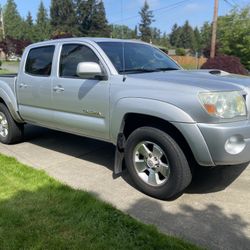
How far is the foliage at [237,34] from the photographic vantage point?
32750 mm

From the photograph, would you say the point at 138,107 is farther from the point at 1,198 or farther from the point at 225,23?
the point at 225,23

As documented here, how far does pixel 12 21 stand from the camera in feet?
333

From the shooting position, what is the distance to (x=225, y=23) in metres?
36.0

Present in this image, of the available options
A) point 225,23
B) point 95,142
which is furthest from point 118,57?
point 225,23

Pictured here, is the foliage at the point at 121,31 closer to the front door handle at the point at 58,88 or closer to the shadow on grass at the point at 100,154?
the front door handle at the point at 58,88

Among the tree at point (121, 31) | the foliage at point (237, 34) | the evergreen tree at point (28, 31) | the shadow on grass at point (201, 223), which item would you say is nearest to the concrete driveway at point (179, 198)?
the shadow on grass at point (201, 223)

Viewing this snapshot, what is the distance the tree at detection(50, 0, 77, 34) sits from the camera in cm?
8412

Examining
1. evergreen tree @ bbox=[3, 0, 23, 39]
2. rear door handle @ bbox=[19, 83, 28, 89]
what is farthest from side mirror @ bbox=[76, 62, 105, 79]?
evergreen tree @ bbox=[3, 0, 23, 39]

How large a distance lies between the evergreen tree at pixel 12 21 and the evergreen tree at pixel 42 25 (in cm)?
460

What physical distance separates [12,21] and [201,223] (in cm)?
10725

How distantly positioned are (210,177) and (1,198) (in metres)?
2.63

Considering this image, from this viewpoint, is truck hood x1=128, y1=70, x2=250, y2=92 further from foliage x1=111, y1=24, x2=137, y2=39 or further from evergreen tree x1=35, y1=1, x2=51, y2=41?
evergreen tree x1=35, y1=1, x2=51, y2=41

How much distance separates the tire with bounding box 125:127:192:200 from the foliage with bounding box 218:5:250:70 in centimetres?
3023

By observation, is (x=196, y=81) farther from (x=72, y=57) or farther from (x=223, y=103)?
(x=72, y=57)
